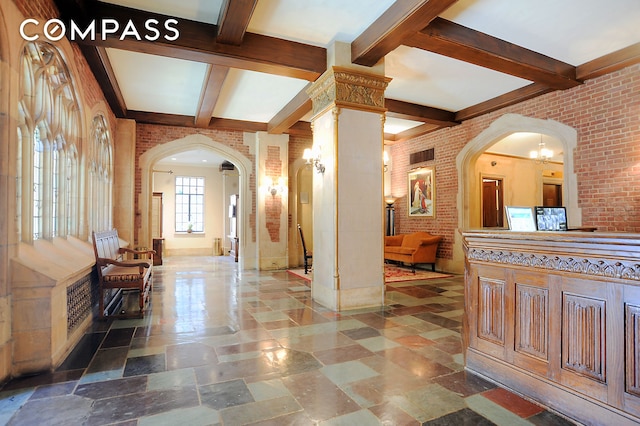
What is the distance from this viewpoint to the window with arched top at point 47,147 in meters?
3.13

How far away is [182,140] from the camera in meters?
8.13

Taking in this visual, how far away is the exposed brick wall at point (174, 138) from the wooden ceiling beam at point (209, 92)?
21.9 inches

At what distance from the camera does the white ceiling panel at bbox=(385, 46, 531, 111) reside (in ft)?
16.8

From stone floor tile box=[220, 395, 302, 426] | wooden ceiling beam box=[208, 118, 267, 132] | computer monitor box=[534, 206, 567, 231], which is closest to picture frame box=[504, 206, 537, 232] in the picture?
computer monitor box=[534, 206, 567, 231]

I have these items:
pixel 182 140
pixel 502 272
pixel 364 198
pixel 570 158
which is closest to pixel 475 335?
pixel 502 272

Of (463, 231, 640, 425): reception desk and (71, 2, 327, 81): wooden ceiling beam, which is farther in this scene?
(71, 2, 327, 81): wooden ceiling beam

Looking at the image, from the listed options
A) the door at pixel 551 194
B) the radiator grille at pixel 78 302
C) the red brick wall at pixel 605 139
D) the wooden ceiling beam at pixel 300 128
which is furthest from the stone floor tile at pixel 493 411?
the door at pixel 551 194

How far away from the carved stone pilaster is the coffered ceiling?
0.21 metres

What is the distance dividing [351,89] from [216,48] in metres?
1.81

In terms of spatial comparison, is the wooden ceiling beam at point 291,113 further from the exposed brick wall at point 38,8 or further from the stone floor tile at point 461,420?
the stone floor tile at point 461,420

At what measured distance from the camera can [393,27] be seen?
379cm

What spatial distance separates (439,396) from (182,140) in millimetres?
7692

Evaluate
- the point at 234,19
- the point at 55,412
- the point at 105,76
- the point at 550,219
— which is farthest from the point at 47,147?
the point at 550,219

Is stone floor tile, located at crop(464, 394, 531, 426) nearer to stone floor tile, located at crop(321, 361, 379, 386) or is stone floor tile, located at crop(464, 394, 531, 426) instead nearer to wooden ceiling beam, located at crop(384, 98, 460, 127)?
stone floor tile, located at crop(321, 361, 379, 386)
